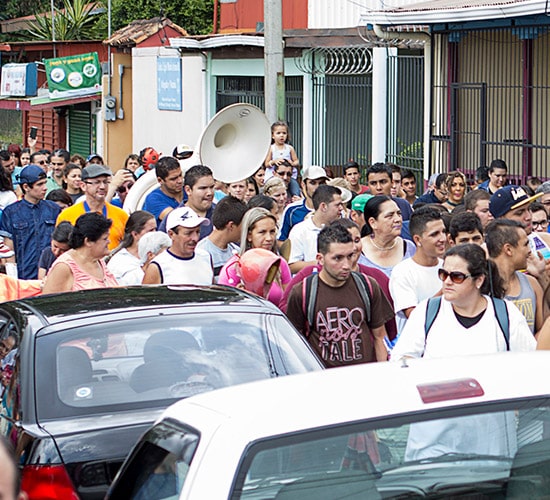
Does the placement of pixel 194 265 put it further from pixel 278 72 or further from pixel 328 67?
pixel 328 67

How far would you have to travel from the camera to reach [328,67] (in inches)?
769

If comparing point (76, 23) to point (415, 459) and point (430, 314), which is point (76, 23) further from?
point (415, 459)

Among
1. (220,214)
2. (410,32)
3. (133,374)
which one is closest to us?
(133,374)

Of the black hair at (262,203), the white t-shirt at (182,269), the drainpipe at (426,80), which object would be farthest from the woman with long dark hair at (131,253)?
the drainpipe at (426,80)

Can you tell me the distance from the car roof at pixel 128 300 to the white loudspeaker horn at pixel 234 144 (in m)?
6.00

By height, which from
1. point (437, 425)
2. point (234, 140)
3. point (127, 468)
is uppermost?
point (234, 140)

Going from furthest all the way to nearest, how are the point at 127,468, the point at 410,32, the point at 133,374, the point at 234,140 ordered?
1. the point at 410,32
2. the point at 234,140
3. the point at 133,374
4. the point at 127,468

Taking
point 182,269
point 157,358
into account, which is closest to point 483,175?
point 182,269

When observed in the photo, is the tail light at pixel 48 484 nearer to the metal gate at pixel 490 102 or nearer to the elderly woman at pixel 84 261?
the elderly woman at pixel 84 261

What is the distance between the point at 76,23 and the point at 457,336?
111 ft

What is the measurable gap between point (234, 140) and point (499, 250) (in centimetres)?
655

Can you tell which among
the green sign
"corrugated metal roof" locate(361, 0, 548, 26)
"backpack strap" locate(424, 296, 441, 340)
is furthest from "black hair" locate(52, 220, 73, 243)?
the green sign

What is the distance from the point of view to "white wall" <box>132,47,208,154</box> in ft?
77.3

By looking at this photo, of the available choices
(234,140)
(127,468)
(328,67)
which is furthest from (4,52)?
(127,468)
